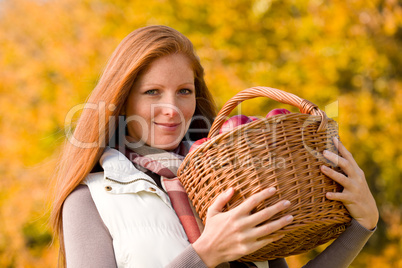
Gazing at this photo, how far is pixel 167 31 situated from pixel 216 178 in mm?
659

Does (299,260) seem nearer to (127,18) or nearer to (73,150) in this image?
(127,18)

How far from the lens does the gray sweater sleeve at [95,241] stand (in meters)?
1.23

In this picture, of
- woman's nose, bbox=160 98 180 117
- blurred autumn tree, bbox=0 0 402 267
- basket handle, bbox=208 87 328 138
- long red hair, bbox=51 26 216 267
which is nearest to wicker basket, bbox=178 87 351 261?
basket handle, bbox=208 87 328 138

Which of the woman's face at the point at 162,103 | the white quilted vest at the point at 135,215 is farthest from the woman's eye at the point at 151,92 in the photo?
the white quilted vest at the point at 135,215

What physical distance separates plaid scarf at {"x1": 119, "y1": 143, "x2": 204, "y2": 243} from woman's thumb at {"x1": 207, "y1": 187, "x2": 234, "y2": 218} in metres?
0.19

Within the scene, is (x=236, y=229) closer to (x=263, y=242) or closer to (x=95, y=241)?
(x=263, y=242)

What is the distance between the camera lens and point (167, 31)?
158 cm

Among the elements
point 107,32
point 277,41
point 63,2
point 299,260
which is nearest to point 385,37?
point 277,41

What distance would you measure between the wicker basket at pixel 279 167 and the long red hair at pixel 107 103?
41 centimetres

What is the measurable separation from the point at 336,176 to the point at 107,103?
783mm

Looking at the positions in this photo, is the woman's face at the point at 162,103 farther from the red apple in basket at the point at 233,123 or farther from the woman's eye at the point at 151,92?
the red apple in basket at the point at 233,123

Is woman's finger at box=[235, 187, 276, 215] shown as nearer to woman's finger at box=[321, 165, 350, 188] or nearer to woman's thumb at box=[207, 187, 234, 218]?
woman's thumb at box=[207, 187, 234, 218]

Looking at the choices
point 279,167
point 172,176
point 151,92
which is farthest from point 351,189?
point 151,92

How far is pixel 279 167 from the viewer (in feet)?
3.71
